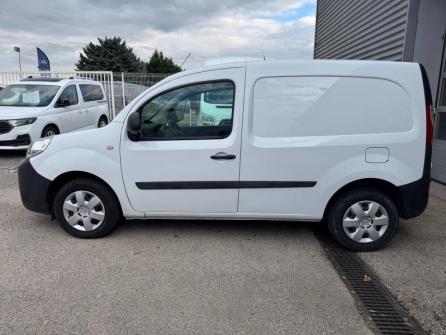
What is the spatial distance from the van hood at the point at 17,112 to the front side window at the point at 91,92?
177cm

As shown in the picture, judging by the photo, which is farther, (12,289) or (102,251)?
(102,251)

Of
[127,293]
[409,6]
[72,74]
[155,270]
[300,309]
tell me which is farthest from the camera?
[72,74]

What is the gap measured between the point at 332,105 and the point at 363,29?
239 inches

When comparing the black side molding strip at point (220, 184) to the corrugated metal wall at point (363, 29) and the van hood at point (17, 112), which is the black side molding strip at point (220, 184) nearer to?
the corrugated metal wall at point (363, 29)

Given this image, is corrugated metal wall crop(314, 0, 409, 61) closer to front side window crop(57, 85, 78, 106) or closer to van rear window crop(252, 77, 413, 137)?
van rear window crop(252, 77, 413, 137)

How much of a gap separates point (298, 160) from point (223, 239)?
116cm

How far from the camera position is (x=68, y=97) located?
8914 mm

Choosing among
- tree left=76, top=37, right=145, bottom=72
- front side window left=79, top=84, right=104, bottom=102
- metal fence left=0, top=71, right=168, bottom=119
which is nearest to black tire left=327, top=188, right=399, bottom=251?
front side window left=79, top=84, right=104, bottom=102

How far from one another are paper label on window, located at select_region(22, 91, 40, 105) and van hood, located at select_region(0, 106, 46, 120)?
36cm

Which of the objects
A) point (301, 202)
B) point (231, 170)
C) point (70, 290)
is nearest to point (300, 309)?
point (301, 202)

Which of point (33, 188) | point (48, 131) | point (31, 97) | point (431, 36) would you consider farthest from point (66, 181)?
point (431, 36)

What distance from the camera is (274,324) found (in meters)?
2.48

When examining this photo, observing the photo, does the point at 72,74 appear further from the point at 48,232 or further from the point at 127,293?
the point at 127,293

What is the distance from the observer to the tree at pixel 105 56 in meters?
46.7
